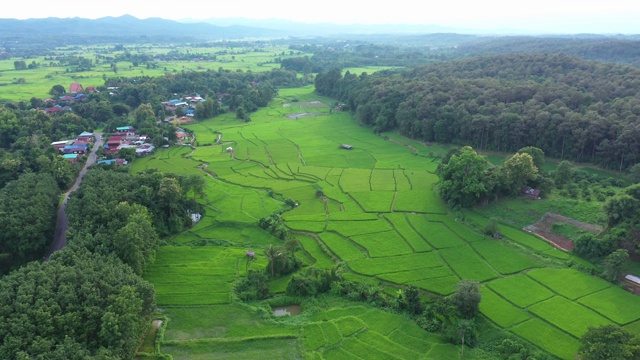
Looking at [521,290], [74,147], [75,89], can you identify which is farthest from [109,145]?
[521,290]

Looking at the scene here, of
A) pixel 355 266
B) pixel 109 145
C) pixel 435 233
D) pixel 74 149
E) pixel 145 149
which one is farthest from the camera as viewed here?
pixel 109 145

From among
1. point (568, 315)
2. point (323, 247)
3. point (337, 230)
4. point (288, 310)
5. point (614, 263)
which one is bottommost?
point (288, 310)

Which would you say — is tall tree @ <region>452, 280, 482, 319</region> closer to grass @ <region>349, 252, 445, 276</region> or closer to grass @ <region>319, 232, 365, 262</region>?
grass @ <region>349, 252, 445, 276</region>

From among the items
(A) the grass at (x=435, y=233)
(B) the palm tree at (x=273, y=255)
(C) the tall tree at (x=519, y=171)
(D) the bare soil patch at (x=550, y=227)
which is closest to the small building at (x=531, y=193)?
(C) the tall tree at (x=519, y=171)

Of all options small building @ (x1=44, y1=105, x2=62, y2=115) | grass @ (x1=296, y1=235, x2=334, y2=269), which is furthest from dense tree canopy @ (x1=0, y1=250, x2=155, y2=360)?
small building @ (x1=44, y1=105, x2=62, y2=115)

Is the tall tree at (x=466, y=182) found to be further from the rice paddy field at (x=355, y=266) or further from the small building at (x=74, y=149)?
the small building at (x=74, y=149)

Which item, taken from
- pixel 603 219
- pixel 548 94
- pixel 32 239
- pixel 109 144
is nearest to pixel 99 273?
pixel 32 239

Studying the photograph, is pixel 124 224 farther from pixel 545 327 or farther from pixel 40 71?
pixel 40 71

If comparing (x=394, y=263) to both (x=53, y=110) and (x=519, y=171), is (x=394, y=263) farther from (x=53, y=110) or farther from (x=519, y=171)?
(x=53, y=110)
